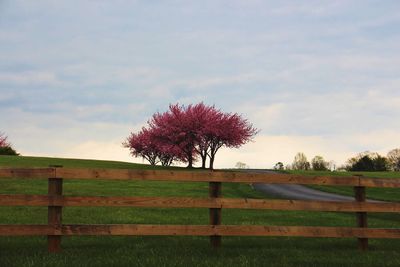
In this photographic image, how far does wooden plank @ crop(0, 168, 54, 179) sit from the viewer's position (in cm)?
1030

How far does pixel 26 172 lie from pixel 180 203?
3.38 m

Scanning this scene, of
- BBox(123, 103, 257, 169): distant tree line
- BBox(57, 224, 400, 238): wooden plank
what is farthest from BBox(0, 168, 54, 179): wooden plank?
BBox(123, 103, 257, 169): distant tree line

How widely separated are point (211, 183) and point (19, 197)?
4.14 m

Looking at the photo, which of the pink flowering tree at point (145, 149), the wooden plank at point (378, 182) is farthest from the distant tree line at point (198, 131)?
the wooden plank at point (378, 182)

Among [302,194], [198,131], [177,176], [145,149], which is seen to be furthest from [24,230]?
[145,149]

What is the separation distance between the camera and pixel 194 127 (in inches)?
2837

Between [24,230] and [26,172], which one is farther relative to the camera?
[26,172]

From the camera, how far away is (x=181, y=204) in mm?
10867

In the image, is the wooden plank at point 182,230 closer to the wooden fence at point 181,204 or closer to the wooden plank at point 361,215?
the wooden fence at point 181,204

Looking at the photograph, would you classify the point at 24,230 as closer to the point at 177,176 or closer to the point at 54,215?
the point at 54,215

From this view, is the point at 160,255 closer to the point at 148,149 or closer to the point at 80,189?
the point at 80,189

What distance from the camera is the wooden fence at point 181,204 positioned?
33.7 ft

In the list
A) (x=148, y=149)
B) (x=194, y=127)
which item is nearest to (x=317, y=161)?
(x=148, y=149)

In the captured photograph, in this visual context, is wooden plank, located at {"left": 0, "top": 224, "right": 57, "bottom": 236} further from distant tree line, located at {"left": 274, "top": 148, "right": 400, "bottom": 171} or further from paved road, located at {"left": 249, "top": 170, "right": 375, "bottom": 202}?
distant tree line, located at {"left": 274, "top": 148, "right": 400, "bottom": 171}
